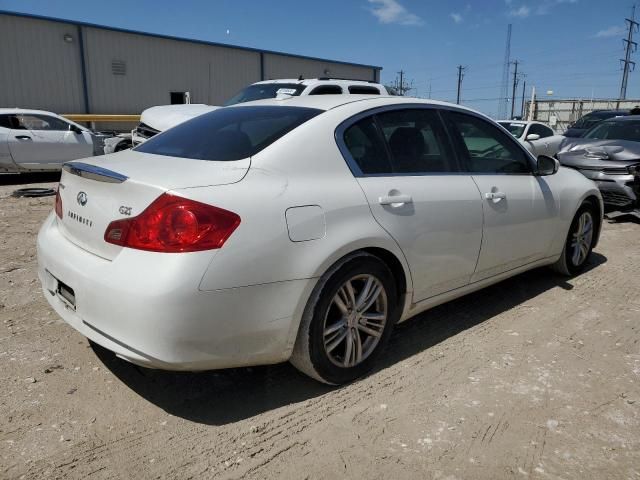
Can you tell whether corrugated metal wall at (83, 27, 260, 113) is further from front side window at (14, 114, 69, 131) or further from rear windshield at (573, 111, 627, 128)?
rear windshield at (573, 111, 627, 128)

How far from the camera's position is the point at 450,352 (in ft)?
11.0

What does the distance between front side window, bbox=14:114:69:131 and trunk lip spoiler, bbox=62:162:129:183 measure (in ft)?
28.7

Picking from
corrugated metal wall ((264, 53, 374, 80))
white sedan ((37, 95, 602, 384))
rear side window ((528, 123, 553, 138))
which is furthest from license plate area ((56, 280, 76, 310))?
corrugated metal wall ((264, 53, 374, 80))

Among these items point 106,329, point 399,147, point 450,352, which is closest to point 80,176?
point 106,329

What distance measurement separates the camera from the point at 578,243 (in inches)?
191

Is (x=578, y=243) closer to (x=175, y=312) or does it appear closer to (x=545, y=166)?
(x=545, y=166)

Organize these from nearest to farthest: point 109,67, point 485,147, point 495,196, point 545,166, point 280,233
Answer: point 280,233
point 495,196
point 485,147
point 545,166
point 109,67

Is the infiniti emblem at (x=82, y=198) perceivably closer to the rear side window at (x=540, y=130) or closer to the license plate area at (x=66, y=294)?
the license plate area at (x=66, y=294)

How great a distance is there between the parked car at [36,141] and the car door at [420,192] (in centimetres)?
911

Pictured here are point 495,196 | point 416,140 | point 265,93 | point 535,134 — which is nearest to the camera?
point 416,140

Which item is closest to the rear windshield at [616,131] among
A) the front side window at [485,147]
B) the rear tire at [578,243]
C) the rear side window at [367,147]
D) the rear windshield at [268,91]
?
the rear tire at [578,243]

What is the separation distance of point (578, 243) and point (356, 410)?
3.22 m

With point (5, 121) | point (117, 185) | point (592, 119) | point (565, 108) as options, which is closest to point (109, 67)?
point (5, 121)

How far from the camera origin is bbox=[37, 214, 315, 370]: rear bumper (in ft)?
7.17
